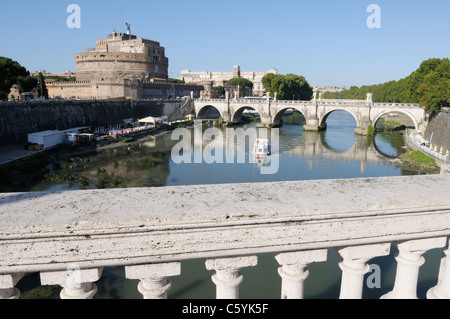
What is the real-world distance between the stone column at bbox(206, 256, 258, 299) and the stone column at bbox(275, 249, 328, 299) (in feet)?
0.68

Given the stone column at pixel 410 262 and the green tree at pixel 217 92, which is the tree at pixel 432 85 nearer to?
the stone column at pixel 410 262

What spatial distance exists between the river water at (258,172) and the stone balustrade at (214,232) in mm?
3901

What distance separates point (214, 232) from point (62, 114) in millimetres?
29592

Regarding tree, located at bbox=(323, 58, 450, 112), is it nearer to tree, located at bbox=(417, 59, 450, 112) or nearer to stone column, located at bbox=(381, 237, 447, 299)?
tree, located at bbox=(417, 59, 450, 112)

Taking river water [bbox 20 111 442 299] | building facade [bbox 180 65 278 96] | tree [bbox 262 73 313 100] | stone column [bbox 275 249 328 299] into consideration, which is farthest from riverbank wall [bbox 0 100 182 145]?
building facade [bbox 180 65 278 96]

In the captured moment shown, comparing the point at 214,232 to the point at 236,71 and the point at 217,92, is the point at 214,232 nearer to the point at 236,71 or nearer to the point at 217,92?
the point at 217,92

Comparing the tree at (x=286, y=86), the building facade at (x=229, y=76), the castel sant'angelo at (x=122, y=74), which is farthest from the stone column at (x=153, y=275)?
the building facade at (x=229, y=76)

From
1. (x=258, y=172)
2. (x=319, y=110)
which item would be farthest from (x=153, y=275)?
(x=319, y=110)

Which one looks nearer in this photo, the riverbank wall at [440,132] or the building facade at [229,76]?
the riverbank wall at [440,132]

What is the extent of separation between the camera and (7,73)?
2666 centimetres

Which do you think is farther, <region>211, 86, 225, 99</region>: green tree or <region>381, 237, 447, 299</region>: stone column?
<region>211, 86, 225, 99</region>: green tree

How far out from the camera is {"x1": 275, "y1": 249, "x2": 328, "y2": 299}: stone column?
6.72 ft

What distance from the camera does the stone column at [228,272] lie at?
1.98 m

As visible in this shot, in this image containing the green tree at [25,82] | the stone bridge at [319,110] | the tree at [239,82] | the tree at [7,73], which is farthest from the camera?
the tree at [239,82]
